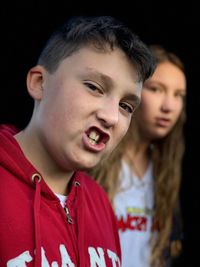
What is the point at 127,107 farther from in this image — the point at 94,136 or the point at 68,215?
the point at 68,215

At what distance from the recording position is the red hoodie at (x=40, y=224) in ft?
3.67

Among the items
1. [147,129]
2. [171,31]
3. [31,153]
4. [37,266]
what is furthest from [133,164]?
[37,266]

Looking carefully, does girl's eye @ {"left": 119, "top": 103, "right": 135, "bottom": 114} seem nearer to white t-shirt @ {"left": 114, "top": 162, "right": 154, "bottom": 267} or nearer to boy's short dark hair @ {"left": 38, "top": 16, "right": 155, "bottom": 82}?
boy's short dark hair @ {"left": 38, "top": 16, "right": 155, "bottom": 82}

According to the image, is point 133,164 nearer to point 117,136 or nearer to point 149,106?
point 149,106

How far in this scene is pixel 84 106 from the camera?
46.9 inches

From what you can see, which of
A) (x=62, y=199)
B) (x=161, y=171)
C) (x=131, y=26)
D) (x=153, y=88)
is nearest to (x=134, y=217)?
(x=161, y=171)

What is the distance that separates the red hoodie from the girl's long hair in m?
0.73

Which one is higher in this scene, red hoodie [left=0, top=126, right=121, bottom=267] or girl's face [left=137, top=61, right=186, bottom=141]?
girl's face [left=137, top=61, right=186, bottom=141]

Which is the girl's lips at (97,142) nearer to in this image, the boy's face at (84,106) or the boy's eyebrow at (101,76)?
the boy's face at (84,106)

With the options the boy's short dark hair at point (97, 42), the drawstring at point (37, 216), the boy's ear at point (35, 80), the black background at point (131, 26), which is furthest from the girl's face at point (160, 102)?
the drawstring at point (37, 216)

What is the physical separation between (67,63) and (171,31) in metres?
1.51

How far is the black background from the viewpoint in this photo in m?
2.40

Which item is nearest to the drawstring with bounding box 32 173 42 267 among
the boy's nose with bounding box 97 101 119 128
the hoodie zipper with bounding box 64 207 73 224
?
the hoodie zipper with bounding box 64 207 73 224

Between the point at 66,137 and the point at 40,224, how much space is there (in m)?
0.23
